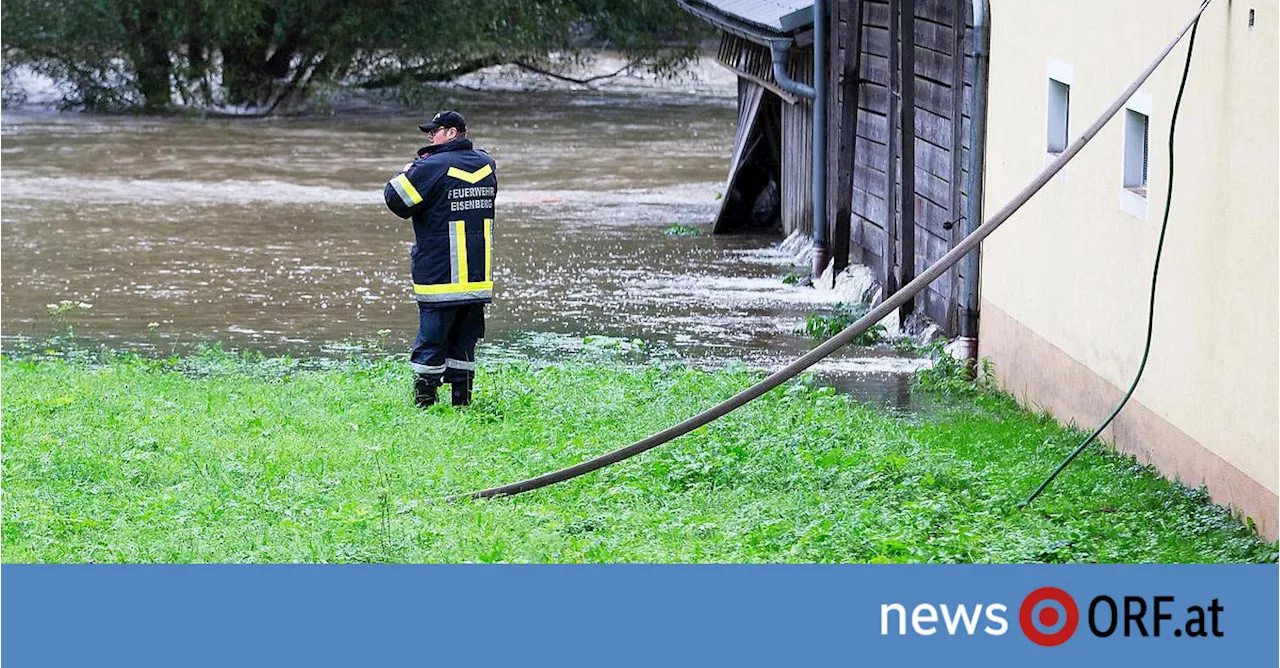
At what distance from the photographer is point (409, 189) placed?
31.7 ft

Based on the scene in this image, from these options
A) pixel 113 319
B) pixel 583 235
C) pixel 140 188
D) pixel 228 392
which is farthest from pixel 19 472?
pixel 140 188

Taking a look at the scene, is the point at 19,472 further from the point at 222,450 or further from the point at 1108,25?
the point at 1108,25

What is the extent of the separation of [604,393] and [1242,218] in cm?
431

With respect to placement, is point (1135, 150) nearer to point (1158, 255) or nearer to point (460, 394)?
point (1158, 255)

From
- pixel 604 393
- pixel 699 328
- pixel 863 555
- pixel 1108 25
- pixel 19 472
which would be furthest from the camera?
pixel 699 328

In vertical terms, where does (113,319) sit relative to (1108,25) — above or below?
below

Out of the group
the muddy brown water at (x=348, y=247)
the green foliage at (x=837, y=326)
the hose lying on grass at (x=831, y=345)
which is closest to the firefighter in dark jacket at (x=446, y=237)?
the hose lying on grass at (x=831, y=345)

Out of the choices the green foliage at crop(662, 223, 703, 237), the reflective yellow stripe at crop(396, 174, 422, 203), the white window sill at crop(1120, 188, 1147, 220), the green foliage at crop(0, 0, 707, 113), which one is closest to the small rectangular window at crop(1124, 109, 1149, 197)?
the white window sill at crop(1120, 188, 1147, 220)

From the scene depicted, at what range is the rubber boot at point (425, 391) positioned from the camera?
396 inches

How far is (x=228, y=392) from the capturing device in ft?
34.8

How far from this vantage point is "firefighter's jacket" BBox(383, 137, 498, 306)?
9719 mm

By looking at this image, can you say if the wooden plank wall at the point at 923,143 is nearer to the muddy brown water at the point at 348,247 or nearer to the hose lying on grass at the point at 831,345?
the muddy brown water at the point at 348,247

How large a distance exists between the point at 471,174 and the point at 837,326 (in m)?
4.86

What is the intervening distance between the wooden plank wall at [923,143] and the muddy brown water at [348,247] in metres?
0.75
